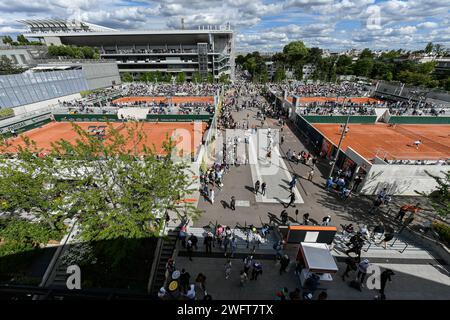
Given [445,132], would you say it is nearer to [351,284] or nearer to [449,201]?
[449,201]

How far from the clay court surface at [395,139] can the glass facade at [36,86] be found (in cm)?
4874

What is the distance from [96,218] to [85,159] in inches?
126

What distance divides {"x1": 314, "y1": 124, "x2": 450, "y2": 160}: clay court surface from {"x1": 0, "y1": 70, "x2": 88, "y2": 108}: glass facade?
48738 mm

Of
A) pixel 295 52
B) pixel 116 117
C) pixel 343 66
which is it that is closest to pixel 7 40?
pixel 116 117

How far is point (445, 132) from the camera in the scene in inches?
1270

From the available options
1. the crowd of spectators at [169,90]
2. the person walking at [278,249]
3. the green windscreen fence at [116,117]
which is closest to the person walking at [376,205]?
the person walking at [278,249]

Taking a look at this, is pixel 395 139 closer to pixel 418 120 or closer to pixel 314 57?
pixel 418 120

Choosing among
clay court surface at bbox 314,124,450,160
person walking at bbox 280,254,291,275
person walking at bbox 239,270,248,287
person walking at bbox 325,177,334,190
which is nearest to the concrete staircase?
person walking at bbox 239,270,248,287

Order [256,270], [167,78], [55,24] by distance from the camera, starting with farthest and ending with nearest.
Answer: [55,24]
[167,78]
[256,270]

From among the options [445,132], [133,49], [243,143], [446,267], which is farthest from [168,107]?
[133,49]

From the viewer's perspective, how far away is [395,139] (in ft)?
94.1

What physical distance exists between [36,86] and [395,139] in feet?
192

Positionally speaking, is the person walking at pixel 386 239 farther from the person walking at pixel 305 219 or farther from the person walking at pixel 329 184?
the person walking at pixel 329 184
